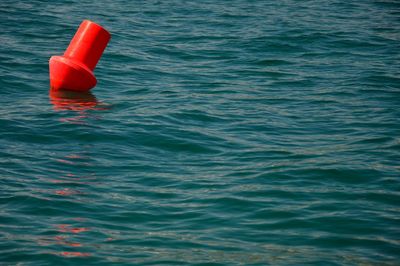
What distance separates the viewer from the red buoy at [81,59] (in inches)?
373

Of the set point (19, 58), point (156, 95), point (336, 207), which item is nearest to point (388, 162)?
point (336, 207)

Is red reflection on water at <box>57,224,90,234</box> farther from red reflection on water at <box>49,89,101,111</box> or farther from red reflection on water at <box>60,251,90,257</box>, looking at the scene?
red reflection on water at <box>49,89,101,111</box>

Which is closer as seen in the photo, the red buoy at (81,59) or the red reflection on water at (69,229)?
the red reflection on water at (69,229)

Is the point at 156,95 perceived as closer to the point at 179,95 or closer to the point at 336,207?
the point at 179,95

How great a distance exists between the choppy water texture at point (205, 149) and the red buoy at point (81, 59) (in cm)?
27

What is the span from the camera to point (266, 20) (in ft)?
52.1

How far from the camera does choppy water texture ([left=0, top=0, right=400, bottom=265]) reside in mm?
5621

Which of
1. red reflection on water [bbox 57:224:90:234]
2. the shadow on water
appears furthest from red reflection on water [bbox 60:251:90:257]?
the shadow on water

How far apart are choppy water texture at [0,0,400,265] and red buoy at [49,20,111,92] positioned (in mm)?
272

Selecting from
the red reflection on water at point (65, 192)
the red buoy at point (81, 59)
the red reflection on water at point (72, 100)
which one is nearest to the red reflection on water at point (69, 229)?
the red reflection on water at point (65, 192)

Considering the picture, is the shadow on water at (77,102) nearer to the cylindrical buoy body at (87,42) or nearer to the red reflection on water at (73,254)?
the cylindrical buoy body at (87,42)

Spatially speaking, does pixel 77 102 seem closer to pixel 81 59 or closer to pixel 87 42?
pixel 81 59

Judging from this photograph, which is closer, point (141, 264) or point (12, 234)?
point (141, 264)

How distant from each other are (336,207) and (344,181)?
720 mm
